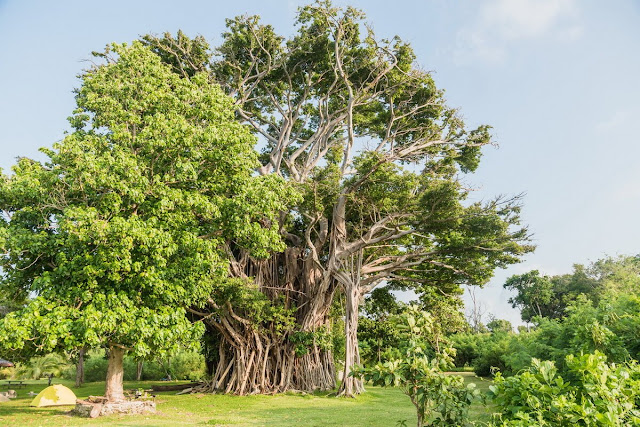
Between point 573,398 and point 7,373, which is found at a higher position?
point 573,398

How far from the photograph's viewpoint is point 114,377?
40.0ft

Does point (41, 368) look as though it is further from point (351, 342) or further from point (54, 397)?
point (351, 342)

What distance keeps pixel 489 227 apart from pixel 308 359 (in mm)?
8030

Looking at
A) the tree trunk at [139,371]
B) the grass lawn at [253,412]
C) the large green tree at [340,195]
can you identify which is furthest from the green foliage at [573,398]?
the tree trunk at [139,371]

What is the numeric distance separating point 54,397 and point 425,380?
41.1 ft

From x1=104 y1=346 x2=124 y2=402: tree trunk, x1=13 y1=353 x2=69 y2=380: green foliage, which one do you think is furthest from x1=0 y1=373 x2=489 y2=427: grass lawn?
x1=13 y1=353 x2=69 y2=380: green foliage

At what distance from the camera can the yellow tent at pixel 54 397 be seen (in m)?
12.6

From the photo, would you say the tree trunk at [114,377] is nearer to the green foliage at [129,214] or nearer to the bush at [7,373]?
the green foliage at [129,214]

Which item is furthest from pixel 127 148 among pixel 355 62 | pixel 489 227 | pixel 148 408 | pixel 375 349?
pixel 375 349

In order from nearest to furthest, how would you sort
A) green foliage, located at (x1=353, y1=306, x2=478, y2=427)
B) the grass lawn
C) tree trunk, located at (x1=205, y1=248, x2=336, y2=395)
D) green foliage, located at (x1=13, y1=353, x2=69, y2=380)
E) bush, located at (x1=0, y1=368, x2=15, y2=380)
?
1. green foliage, located at (x1=353, y1=306, x2=478, y2=427)
2. the grass lawn
3. tree trunk, located at (x1=205, y1=248, x2=336, y2=395)
4. green foliage, located at (x1=13, y1=353, x2=69, y2=380)
5. bush, located at (x1=0, y1=368, x2=15, y2=380)

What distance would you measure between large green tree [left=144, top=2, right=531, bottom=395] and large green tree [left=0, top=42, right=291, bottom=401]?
12.6ft

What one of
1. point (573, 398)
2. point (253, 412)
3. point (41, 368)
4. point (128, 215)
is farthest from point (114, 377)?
point (41, 368)

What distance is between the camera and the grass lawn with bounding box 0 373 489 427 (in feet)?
32.1

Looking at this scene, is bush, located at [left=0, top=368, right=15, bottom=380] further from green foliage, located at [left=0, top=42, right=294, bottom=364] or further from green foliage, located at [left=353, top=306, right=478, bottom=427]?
green foliage, located at [left=353, top=306, right=478, bottom=427]
